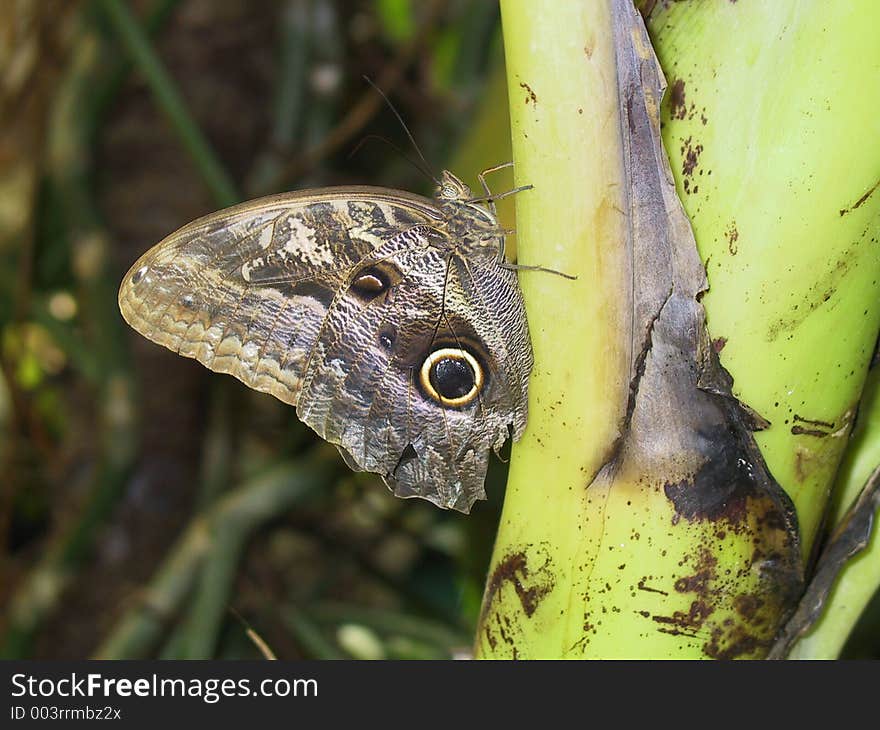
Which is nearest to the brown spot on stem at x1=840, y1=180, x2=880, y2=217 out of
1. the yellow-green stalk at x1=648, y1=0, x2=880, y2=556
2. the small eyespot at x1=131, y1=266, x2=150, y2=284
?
the yellow-green stalk at x1=648, y1=0, x2=880, y2=556

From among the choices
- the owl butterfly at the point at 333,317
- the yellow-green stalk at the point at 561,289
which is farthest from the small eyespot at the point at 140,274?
the yellow-green stalk at the point at 561,289

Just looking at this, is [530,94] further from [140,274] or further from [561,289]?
[140,274]

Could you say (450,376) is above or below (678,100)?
below

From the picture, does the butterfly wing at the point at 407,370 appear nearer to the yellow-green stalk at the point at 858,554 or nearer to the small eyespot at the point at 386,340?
the small eyespot at the point at 386,340

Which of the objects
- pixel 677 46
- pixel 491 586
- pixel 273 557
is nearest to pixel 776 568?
pixel 491 586

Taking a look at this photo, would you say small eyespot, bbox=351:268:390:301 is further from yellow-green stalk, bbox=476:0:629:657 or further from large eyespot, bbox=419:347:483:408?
yellow-green stalk, bbox=476:0:629:657

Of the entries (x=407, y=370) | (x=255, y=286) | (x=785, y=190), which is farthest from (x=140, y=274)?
(x=785, y=190)
